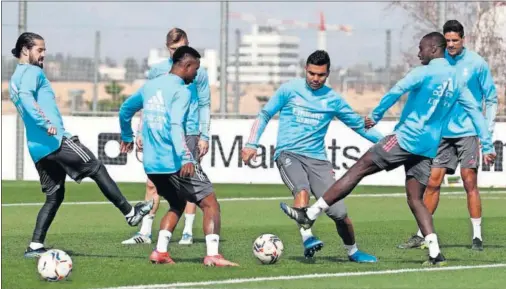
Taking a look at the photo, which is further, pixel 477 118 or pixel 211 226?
pixel 477 118

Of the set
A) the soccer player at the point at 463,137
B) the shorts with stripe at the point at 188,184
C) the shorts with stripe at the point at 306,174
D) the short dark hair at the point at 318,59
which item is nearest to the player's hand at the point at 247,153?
the shorts with stripe at the point at 306,174

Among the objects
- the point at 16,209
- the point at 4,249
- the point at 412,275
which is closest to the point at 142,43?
the point at 16,209

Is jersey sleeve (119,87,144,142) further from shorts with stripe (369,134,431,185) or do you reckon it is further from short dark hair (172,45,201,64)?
shorts with stripe (369,134,431,185)

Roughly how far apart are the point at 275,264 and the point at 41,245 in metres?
2.21

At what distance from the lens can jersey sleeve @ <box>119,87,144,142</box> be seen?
12172 mm

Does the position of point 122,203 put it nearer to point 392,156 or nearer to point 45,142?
point 45,142

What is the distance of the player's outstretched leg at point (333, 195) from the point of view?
11836mm

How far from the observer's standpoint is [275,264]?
11797 millimetres

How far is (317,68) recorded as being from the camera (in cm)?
1203

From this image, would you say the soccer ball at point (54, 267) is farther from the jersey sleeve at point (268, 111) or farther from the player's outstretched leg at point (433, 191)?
the player's outstretched leg at point (433, 191)

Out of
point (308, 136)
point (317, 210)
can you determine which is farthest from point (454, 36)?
point (317, 210)

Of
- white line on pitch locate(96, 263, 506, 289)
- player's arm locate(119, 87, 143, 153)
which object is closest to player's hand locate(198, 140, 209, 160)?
player's arm locate(119, 87, 143, 153)

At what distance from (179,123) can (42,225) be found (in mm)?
2049

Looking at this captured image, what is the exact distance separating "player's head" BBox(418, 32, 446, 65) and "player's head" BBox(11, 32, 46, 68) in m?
3.38
